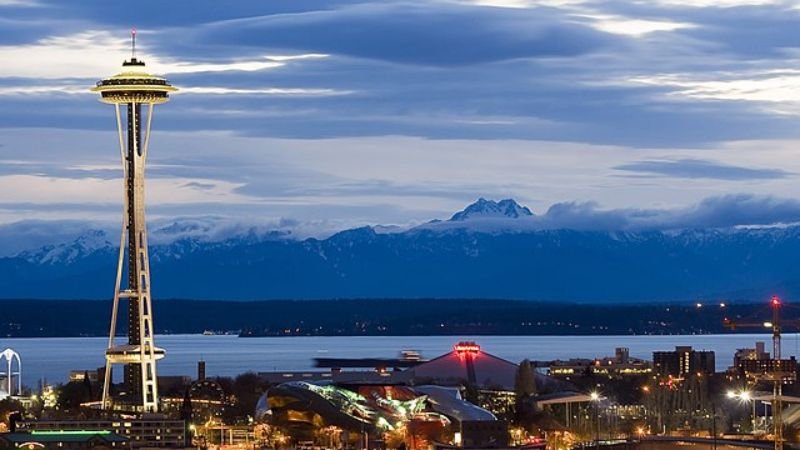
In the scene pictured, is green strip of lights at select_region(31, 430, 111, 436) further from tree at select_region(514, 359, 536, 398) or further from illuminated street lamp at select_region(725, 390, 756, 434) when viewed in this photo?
tree at select_region(514, 359, 536, 398)

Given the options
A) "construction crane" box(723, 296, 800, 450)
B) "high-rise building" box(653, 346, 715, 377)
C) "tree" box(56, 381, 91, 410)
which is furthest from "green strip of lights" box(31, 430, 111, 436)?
"high-rise building" box(653, 346, 715, 377)

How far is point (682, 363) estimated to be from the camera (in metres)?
182

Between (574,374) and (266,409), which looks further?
(574,374)

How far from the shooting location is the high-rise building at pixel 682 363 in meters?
178

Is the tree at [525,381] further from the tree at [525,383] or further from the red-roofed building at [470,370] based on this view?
the red-roofed building at [470,370]

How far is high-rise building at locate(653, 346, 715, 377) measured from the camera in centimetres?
17825

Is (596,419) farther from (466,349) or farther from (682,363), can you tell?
(682,363)

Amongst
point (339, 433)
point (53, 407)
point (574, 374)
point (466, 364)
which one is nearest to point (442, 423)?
point (339, 433)

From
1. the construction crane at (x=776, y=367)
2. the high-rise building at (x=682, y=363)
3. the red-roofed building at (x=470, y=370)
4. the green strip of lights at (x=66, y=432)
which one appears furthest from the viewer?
the high-rise building at (x=682, y=363)

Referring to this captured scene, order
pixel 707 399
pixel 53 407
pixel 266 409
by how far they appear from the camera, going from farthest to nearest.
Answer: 1. pixel 707 399
2. pixel 53 407
3. pixel 266 409

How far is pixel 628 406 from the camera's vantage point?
150 m

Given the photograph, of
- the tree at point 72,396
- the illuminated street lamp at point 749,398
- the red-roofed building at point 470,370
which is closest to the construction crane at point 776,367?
the illuminated street lamp at point 749,398

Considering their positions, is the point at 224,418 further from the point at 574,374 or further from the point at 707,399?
the point at 574,374

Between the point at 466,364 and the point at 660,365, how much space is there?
26330mm
